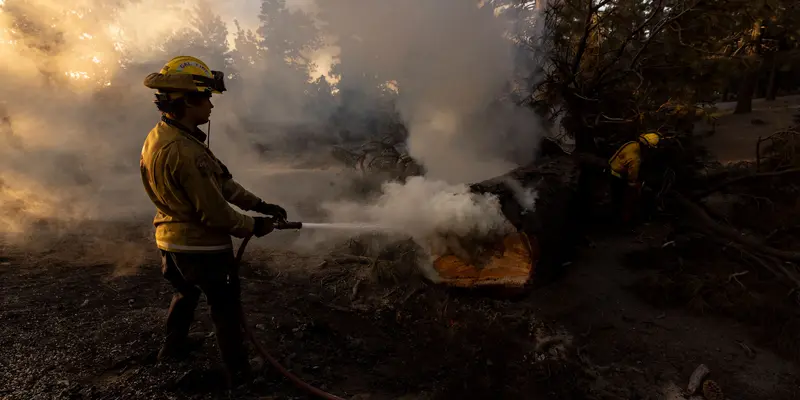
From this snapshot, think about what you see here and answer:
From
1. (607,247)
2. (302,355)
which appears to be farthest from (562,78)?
(302,355)

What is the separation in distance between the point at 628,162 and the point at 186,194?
6044mm

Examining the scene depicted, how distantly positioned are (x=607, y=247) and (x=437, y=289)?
3.38m

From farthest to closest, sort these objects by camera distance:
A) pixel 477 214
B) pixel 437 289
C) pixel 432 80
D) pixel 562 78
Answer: pixel 562 78 < pixel 432 80 < pixel 437 289 < pixel 477 214

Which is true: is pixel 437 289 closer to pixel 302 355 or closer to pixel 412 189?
pixel 412 189

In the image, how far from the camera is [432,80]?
6023 millimetres

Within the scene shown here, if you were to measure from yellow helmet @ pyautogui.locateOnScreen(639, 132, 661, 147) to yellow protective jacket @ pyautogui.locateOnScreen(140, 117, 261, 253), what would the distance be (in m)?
6.05

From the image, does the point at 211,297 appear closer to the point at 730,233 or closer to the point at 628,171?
the point at 628,171

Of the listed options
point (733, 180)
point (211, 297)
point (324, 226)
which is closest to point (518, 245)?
point (324, 226)

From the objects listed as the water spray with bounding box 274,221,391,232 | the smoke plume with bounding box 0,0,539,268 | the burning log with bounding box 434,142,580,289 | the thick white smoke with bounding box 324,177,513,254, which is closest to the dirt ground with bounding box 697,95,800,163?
the smoke plume with bounding box 0,0,539,268

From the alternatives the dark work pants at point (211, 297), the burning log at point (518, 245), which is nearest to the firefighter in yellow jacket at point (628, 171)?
the burning log at point (518, 245)

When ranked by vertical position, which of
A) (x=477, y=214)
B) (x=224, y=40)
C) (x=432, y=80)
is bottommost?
(x=477, y=214)

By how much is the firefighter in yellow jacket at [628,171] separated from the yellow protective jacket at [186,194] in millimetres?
5681

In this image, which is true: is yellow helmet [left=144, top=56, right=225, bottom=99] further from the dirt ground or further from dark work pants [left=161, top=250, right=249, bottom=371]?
the dirt ground

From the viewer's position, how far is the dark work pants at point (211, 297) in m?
2.71
